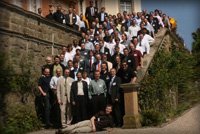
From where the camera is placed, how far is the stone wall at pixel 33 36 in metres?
11.0

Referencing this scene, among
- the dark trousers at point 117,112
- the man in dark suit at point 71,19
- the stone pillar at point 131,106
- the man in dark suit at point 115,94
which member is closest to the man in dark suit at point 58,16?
the man in dark suit at point 71,19

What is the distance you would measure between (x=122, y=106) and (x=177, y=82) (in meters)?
3.26

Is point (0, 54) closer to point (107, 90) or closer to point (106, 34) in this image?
point (107, 90)

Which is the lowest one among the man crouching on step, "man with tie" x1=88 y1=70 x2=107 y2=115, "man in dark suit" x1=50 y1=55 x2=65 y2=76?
the man crouching on step

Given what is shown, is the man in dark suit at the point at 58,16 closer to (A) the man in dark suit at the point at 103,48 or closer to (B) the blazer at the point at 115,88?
(A) the man in dark suit at the point at 103,48

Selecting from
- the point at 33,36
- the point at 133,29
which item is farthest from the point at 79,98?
the point at 133,29

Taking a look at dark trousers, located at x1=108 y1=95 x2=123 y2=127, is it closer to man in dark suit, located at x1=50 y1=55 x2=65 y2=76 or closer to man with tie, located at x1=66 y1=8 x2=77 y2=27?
man in dark suit, located at x1=50 y1=55 x2=65 y2=76

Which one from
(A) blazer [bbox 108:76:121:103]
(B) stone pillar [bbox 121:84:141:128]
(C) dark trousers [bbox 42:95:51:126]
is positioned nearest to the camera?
(B) stone pillar [bbox 121:84:141:128]

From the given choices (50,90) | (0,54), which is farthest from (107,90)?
(0,54)

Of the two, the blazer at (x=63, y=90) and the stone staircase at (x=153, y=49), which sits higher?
the stone staircase at (x=153, y=49)

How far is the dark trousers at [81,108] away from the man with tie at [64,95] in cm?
23

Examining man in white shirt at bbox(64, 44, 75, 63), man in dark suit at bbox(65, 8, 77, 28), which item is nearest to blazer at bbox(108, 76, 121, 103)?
man in white shirt at bbox(64, 44, 75, 63)

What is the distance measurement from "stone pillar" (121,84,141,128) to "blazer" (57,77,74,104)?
4.64 ft

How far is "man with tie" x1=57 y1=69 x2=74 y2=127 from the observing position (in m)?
10.3
